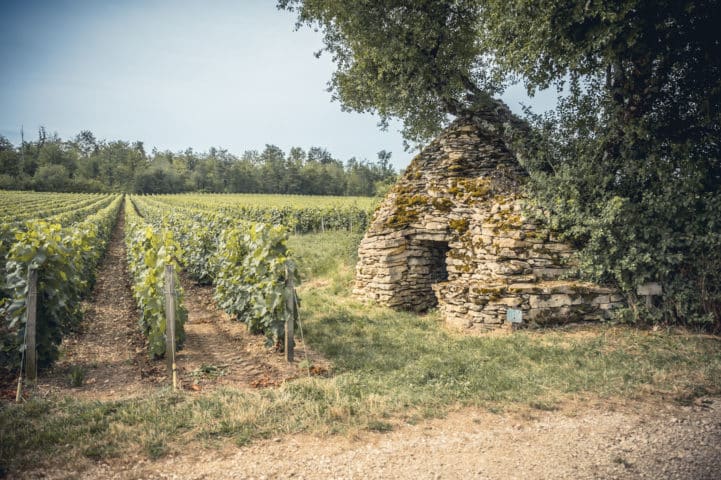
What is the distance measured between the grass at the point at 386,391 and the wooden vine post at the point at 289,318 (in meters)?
0.67

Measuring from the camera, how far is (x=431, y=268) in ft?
35.2

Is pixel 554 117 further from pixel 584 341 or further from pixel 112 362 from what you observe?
pixel 112 362

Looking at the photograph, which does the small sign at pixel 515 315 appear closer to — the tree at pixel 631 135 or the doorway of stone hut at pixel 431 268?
the tree at pixel 631 135

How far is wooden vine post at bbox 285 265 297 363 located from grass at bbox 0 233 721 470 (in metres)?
0.67

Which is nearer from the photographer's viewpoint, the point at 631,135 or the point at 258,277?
the point at 258,277

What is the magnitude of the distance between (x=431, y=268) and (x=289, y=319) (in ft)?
16.8

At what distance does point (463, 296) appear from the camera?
9.04 m

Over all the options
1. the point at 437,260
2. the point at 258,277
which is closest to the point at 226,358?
the point at 258,277

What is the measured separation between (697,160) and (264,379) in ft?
30.2

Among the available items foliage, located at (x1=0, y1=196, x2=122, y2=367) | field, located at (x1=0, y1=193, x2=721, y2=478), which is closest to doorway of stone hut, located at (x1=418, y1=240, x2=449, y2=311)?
field, located at (x1=0, y1=193, x2=721, y2=478)

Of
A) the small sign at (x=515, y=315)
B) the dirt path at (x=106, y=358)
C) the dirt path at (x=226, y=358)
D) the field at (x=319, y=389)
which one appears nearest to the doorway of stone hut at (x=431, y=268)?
the field at (x=319, y=389)

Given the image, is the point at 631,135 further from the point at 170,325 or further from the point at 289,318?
the point at 170,325

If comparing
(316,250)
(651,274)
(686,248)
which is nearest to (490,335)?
(651,274)

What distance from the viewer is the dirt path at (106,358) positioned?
5.48 meters
